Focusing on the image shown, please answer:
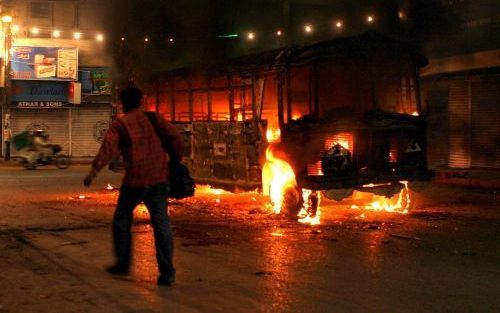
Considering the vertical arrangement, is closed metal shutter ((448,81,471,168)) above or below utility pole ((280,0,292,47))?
below

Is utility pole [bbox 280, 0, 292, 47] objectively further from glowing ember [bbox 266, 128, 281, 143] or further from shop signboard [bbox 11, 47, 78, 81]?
glowing ember [bbox 266, 128, 281, 143]

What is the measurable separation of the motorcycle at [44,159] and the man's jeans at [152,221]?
17907mm

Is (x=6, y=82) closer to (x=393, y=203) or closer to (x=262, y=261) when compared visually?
(x=393, y=203)

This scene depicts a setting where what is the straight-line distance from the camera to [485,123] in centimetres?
1759

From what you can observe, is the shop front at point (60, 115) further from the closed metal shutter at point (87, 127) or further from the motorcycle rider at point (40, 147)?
the motorcycle rider at point (40, 147)

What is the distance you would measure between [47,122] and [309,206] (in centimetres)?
2196

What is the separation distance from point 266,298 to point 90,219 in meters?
5.77

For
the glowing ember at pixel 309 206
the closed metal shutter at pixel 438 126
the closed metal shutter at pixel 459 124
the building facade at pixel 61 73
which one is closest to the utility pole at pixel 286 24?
the building facade at pixel 61 73

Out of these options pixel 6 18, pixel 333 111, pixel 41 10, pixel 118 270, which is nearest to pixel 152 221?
pixel 118 270

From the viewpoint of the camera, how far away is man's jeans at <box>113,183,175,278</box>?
581 centimetres

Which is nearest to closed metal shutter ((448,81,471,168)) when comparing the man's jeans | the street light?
the man's jeans

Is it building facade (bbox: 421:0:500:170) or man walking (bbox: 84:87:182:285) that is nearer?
man walking (bbox: 84:87:182:285)

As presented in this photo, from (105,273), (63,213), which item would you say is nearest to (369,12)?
(63,213)

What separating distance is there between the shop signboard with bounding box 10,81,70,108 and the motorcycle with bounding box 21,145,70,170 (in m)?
6.37
